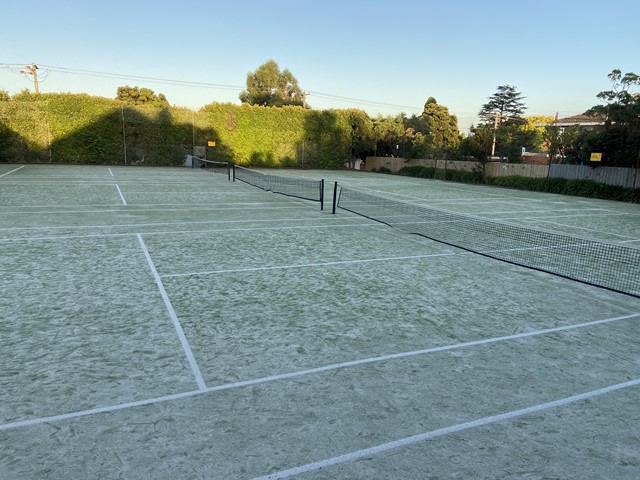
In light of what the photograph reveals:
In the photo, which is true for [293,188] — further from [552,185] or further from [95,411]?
[95,411]

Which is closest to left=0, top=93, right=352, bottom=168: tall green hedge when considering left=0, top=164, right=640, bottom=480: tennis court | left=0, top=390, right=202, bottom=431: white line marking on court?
left=0, top=164, right=640, bottom=480: tennis court

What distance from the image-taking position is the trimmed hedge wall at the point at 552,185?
927 inches

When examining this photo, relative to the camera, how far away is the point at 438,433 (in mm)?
3098

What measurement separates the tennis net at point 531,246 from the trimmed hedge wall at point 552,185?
13794 mm

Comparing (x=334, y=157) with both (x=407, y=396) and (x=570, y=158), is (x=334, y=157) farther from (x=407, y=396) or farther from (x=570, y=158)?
(x=407, y=396)

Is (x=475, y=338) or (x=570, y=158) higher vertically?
(x=570, y=158)

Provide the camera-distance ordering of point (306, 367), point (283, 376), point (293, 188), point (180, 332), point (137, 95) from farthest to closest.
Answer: point (137, 95)
point (293, 188)
point (180, 332)
point (306, 367)
point (283, 376)

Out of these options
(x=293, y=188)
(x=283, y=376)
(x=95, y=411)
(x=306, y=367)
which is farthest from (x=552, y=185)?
(x=95, y=411)

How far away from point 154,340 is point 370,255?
4.94 meters

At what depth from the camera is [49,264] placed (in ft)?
23.9

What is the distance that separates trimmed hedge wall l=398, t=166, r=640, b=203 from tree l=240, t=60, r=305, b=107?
124ft

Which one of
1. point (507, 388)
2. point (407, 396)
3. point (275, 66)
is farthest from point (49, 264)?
point (275, 66)

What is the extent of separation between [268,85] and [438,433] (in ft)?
226

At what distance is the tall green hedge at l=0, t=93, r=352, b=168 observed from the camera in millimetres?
33531
